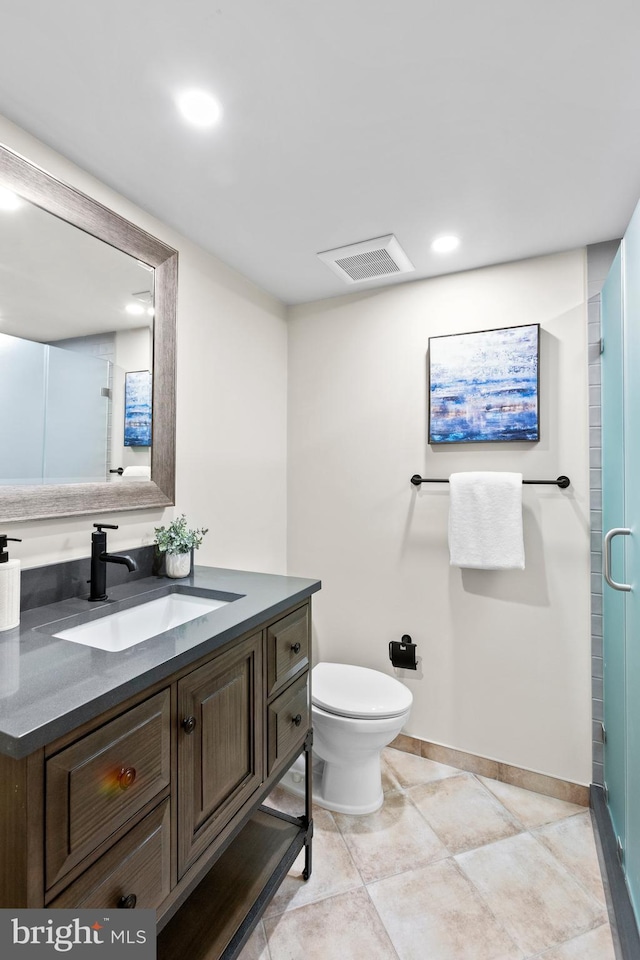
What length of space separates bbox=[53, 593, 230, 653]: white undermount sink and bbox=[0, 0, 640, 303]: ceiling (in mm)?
1375

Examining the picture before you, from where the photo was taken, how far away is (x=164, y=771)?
963mm

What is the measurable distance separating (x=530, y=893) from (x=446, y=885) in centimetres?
27

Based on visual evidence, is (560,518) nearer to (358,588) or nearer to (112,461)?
(358,588)

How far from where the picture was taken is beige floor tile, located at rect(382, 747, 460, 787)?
211cm

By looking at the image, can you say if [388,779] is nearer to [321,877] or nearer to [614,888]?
[321,877]

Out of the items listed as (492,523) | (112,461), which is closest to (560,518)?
(492,523)

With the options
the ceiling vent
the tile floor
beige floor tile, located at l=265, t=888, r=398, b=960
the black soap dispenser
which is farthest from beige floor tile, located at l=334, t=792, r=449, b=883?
the ceiling vent

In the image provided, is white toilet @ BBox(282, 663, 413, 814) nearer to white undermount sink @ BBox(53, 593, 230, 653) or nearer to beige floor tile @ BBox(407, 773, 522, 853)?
beige floor tile @ BBox(407, 773, 522, 853)

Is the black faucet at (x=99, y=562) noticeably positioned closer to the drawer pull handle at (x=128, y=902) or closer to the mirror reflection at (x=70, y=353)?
the mirror reflection at (x=70, y=353)

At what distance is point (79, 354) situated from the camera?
57.9 inches

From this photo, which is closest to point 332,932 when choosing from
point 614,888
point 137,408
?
point 614,888

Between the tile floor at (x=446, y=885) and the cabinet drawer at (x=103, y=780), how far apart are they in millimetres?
866

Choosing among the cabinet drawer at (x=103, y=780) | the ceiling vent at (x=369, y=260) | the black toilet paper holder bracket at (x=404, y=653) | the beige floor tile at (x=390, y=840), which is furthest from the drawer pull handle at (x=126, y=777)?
the ceiling vent at (x=369, y=260)

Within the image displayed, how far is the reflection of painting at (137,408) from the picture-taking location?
5.35ft
